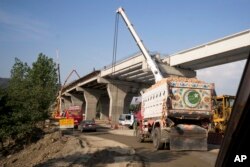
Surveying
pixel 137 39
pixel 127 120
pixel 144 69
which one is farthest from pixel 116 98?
pixel 137 39

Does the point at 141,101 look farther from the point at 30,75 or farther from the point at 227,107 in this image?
the point at 30,75

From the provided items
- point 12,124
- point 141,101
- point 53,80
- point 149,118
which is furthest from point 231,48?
point 53,80

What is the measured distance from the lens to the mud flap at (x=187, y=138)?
16.6m

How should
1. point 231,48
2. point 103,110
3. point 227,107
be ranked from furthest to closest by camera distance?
point 103,110 → point 231,48 → point 227,107

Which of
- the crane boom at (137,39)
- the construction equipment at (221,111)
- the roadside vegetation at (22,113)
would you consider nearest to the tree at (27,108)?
the roadside vegetation at (22,113)

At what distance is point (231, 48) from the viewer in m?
30.9

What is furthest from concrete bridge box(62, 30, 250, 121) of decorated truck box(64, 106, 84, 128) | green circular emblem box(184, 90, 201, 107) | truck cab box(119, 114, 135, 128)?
green circular emblem box(184, 90, 201, 107)

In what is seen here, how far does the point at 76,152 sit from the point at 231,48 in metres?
20.0

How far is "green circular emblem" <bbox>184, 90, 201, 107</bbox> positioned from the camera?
57.5ft

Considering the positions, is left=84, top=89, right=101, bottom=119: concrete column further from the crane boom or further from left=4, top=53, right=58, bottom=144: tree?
left=4, top=53, right=58, bottom=144: tree

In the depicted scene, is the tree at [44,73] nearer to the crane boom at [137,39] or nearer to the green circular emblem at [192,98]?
the crane boom at [137,39]

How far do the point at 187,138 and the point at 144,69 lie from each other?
90.8 ft

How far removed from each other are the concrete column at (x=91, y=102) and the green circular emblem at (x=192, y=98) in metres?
62.6

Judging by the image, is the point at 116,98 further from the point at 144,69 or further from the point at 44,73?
the point at 144,69
